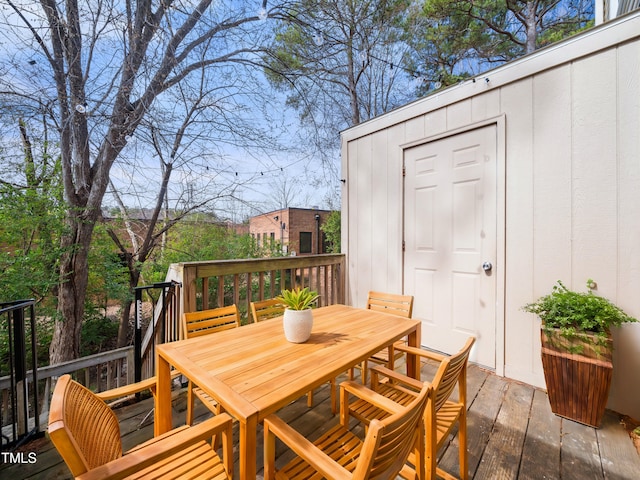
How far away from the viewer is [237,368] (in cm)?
118

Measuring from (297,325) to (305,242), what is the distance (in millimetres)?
10837

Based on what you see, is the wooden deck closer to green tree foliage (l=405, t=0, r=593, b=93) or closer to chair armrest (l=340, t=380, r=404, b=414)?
chair armrest (l=340, t=380, r=404, b=414)

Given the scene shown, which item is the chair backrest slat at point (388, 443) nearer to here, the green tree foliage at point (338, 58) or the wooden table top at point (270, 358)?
the wooden table top at point (270, 358)

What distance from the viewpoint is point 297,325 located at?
1.45 m

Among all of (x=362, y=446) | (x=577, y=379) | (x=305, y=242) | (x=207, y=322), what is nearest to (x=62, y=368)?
(x=207, y=322)

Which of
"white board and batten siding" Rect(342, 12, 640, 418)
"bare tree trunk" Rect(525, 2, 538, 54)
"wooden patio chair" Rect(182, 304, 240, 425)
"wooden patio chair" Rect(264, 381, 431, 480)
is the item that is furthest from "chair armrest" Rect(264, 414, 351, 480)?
"bare tree trunk" Rect(525, 2, 538, 54)

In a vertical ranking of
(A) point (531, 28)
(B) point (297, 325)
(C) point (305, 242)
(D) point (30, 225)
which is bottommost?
(B) point (297, 325)

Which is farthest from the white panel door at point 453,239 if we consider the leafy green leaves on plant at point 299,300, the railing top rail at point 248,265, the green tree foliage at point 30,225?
the green tree foliage at point 30,225

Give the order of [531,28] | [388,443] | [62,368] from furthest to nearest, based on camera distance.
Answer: [531,28] < [62,368] < [388,443]

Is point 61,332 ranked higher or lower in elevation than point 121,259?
lower

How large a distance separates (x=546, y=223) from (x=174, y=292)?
10.1 feet

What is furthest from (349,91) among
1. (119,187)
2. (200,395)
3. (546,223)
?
(200,395)

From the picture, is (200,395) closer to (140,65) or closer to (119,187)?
(140,65)

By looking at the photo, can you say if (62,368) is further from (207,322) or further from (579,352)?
(579,352)
